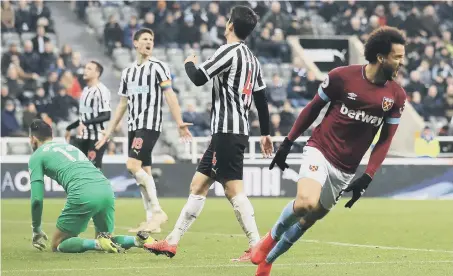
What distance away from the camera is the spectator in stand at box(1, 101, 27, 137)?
23.7 m

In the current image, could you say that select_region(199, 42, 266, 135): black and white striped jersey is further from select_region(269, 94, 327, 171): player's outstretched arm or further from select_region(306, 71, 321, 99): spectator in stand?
select_region(306, 71, 321, 99): spectator in stand

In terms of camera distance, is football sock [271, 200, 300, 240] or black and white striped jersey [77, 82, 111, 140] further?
black and white striped jersey [77, 82, 111, 140]

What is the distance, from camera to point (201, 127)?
25.2 meters

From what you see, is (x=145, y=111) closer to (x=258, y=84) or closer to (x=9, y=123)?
(x=258, y=84)

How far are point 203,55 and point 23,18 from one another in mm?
4840

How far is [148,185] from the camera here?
13445 millimetres

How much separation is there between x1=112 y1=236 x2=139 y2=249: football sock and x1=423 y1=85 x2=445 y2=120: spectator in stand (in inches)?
740

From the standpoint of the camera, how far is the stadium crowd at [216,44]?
→ 24.9 meters

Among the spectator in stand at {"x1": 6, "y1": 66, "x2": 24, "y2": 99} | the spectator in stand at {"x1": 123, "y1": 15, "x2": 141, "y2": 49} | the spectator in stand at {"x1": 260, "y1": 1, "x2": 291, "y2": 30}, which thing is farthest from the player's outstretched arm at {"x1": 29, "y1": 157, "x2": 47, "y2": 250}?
the spectator in stand at {"x1": 260, "y1": 1, "x2": 291, "y2": 30}

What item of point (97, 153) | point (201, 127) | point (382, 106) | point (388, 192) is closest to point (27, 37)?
point (201, 127)

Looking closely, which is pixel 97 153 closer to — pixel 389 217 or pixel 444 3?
pixel 389 217

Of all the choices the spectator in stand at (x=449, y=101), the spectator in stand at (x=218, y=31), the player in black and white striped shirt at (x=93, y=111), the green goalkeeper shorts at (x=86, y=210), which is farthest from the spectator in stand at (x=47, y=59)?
the green goalkeeper shorts at (x=86, y=210)

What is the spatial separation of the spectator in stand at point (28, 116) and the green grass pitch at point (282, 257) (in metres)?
4.80

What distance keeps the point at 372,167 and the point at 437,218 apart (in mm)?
8747
